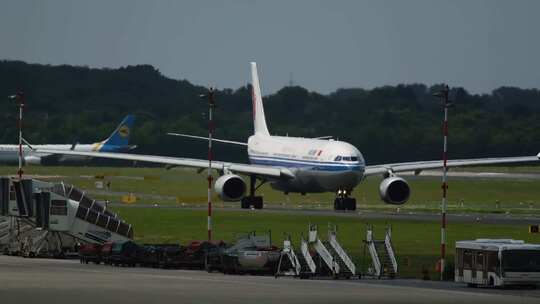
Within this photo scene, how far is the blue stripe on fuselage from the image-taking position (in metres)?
83.6

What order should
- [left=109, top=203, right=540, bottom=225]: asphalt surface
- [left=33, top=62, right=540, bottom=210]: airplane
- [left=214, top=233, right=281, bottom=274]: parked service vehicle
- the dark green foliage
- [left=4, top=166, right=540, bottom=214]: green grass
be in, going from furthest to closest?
the dark green foliage → [left=4, top=166, right=540, bottom=214]: green grass → [left=33, top=62, right=540, bottom=210]: airplane → [left=109, top=203, right=540, bottom=225]: asphalt surface → [left=214, top=233, right=281, bottom=274]: parked service vehicle

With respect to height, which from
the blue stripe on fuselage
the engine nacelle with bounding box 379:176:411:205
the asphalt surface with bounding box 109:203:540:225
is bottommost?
the asphalt surface with bounding box 109:203:540:225

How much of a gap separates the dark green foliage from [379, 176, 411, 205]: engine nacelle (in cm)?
4353

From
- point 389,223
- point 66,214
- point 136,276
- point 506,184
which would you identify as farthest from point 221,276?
point 506,184

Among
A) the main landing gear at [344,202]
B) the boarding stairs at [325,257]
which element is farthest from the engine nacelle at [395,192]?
the boarding stairs at [325,257]

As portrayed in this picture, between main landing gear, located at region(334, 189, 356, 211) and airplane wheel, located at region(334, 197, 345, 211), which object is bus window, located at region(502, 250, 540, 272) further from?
airplane wheel, located at region(334, 197, 345, 211)

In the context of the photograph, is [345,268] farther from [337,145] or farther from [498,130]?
[498,130]

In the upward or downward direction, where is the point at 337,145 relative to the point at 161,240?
upward

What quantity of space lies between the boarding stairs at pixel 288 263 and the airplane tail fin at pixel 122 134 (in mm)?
Result: 107509

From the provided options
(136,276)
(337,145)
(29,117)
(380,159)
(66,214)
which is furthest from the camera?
(29,117)

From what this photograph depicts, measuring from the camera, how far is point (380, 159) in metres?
131

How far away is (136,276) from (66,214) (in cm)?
1197

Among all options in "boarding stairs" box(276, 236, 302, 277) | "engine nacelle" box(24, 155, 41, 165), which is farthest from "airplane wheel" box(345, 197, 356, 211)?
"engine nacelle" box(24, 155, 41, 165)

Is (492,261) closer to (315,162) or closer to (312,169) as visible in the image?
(315,162)
